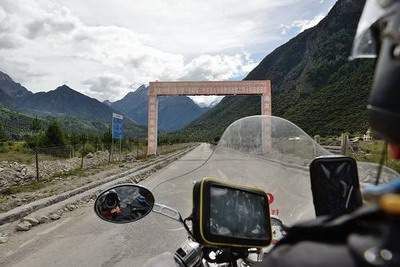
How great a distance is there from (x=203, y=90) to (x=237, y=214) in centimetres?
3769

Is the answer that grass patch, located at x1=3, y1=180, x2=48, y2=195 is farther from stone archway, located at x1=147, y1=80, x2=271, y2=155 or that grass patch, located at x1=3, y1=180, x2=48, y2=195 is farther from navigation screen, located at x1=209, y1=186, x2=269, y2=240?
stone archway, located at x1=147, y1=80, x2=271, y2=155

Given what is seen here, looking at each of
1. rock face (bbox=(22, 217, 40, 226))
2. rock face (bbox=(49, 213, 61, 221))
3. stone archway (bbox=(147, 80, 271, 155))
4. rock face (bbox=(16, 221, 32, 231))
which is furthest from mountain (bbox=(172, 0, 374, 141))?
rock face (bbox=(16, 221, 32, 231))

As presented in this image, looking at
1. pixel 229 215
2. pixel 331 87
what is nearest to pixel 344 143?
pixel 229 215

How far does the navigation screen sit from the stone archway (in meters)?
35.7

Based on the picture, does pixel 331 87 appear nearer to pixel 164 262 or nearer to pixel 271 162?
pixel 271 162

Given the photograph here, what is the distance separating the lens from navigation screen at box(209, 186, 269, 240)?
1538mm

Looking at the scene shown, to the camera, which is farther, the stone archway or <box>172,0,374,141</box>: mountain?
<box>172,0,374,141</box>: mountain

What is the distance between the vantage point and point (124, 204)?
1812mm

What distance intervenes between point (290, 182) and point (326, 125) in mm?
77142

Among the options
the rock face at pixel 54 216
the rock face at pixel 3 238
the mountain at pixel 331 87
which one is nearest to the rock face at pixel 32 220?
the rock face at pixel 54 216

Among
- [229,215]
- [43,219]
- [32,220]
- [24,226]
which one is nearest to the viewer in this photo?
[229,215]

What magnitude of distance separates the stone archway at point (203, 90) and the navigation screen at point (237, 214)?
35.7m

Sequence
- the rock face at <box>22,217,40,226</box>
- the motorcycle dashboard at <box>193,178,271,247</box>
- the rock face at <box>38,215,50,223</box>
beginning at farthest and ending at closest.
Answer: the rock face at <box>38,215,50,223</box>, the rock face at <box>22,217,40,226</box>, the motorcycle dashboard at <box>193,178,271,247</box>

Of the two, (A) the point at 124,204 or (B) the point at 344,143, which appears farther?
(B) the point at 344,143
